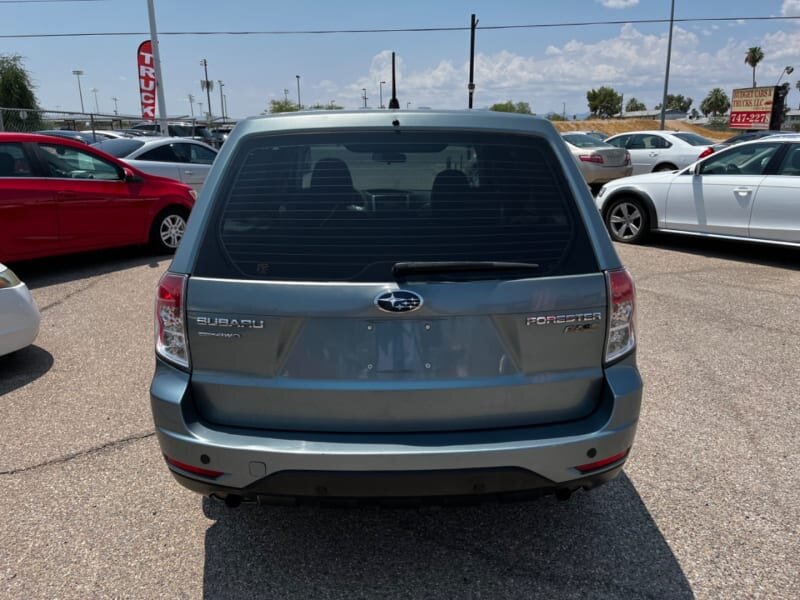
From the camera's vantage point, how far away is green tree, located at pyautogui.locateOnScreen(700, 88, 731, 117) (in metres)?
106

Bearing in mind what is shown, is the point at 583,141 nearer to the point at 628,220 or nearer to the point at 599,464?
the point at 628,220

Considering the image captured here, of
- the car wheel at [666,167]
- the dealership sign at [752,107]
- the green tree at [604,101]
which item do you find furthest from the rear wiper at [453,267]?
the green tree at [604,101]

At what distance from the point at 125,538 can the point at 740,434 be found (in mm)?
3428

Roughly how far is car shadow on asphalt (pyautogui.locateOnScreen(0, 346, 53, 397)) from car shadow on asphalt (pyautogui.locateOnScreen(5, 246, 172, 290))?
96.7 inches

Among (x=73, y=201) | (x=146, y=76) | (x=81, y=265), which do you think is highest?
(x=146, y=76)

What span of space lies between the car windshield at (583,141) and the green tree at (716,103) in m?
106

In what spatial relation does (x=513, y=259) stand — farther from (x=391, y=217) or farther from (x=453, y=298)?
(x=391, y=217)

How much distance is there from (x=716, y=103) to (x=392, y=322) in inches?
4824

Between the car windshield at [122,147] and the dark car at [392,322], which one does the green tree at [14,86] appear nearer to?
the car windshield at [122,147]

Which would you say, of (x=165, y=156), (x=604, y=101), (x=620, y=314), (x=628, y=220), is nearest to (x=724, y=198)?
(x=628, y=220)

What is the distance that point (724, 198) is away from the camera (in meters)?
8.62

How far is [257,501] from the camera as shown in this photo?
7.63ft

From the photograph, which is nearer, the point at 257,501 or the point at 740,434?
the point at 257,501

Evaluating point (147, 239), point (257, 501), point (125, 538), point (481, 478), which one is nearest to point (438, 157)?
point (481, 478)
